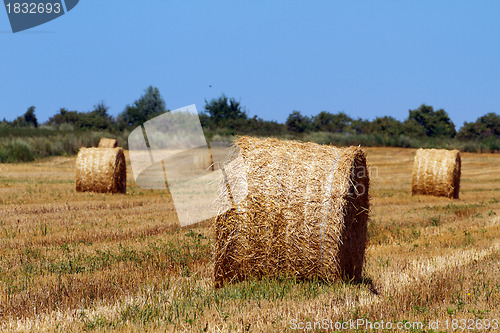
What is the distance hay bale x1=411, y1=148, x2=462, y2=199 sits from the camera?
1766cm

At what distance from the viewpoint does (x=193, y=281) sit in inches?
270

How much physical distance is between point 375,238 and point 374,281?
10.5ft

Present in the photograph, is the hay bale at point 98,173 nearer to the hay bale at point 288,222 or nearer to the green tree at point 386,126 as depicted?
the hay bale at point 288,222

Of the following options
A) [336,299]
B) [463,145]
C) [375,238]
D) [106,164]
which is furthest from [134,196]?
[463,145]

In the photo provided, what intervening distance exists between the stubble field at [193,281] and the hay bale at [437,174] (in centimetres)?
479

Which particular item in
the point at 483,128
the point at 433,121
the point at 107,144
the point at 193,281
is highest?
the point at 433,121

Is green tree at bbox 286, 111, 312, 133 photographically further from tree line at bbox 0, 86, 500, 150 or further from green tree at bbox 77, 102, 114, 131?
green tree at bbox 77, 102, 114, 131

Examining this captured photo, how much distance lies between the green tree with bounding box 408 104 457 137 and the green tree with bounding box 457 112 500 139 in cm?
148

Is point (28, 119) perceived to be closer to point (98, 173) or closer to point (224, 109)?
point (224, 109)

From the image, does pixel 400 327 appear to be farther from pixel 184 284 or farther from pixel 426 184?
pixel 426 184

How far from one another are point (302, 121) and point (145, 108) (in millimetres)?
22537

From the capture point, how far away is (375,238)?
9.95m

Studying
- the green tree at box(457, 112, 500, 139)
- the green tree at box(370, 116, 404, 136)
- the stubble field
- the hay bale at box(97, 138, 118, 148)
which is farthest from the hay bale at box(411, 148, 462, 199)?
the green tree at box(457, 112, 500, 139)

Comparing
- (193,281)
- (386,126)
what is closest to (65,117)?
(386,126)
